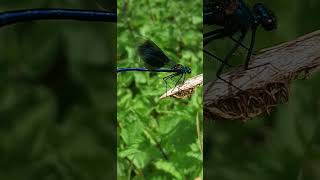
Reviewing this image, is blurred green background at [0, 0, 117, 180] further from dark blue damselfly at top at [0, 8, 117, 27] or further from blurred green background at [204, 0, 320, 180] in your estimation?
blurred green background at [204, 0, 320, 180]

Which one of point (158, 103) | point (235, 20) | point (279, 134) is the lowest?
point (279, 134)

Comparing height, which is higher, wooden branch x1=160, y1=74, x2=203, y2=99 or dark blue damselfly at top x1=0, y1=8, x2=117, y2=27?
dark blue damselfly at top x1=0, y1=8, x2=117, y2=27

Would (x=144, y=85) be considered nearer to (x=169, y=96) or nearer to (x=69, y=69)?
(x=169, y=96)

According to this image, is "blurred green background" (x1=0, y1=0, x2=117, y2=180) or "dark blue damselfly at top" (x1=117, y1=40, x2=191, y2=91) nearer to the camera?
"blurred green background" (x1=0, y1=0, x2=117, y2=180)

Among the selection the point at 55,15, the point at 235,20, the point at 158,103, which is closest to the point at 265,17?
the point at 235,20

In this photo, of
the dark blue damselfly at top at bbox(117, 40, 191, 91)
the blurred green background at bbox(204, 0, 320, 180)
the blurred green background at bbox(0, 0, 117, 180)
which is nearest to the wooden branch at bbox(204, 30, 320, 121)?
the blurred green background at bbox(204, 0, 320, 180)

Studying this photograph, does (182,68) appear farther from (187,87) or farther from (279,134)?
(279,134)

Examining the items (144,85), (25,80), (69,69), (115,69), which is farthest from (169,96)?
(25,80)
